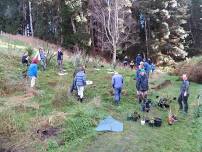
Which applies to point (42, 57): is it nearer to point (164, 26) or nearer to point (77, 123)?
point (77, 123)

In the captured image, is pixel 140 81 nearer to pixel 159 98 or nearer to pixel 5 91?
pixel 159 98

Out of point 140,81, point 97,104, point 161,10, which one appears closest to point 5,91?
point 97,104

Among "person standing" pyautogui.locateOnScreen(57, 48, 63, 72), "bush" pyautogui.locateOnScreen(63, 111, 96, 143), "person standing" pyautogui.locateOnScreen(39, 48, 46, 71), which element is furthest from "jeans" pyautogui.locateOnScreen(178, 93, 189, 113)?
"person standing" pyautogui.locateOnScreen(39, 48, 46, 71)

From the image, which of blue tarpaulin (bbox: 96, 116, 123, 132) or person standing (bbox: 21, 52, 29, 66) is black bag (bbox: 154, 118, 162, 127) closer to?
blue tarpaulin (bbox: 96, 116, 123, 132)

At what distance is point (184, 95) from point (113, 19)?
25178 mm

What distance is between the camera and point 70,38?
147ft

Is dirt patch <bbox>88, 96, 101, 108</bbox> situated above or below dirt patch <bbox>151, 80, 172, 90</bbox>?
above

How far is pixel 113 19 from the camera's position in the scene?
141 feet

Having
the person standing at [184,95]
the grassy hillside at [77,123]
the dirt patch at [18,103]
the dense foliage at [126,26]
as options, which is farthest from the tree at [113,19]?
the person standing at [184,95]

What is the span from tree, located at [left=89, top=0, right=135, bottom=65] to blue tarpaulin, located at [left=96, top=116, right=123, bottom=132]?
25.5 meters

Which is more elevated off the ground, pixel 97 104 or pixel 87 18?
pixel 87 18

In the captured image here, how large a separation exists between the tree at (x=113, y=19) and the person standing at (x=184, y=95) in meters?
22.8

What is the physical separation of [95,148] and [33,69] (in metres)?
8.83

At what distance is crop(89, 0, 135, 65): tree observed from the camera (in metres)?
42.4
